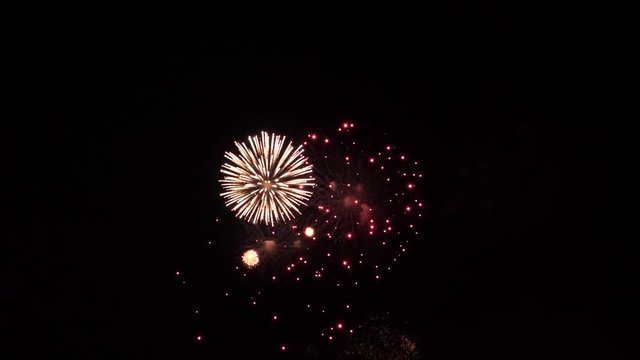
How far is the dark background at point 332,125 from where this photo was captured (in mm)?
4000

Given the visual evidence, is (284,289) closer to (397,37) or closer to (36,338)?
(36,338)

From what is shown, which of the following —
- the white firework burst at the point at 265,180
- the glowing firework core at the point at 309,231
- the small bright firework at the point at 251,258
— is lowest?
the small bright firework at the point at 251,258

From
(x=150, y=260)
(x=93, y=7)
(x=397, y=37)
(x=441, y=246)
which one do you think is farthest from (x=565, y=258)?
(x=93, y=7)

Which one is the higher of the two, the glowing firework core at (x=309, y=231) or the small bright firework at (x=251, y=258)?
the glowing firework core at (x=309, y=231)

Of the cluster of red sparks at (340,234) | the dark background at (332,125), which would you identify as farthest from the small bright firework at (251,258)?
the dark background at (332,125)

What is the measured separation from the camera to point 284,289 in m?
4.47

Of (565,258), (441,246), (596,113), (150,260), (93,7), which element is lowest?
(565,258)

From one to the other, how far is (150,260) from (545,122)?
391cm

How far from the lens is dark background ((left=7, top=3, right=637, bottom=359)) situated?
13.1ft

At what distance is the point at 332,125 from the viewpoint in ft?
14.0

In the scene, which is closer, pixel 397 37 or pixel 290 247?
pixel 397 37

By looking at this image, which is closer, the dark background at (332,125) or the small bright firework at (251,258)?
the dark background at (332,125)

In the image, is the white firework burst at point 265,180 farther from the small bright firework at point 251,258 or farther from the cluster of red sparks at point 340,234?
the small bright firework at point 251,258

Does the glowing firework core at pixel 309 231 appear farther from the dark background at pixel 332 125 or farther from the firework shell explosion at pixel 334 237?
the dark background at pixel 332 125
